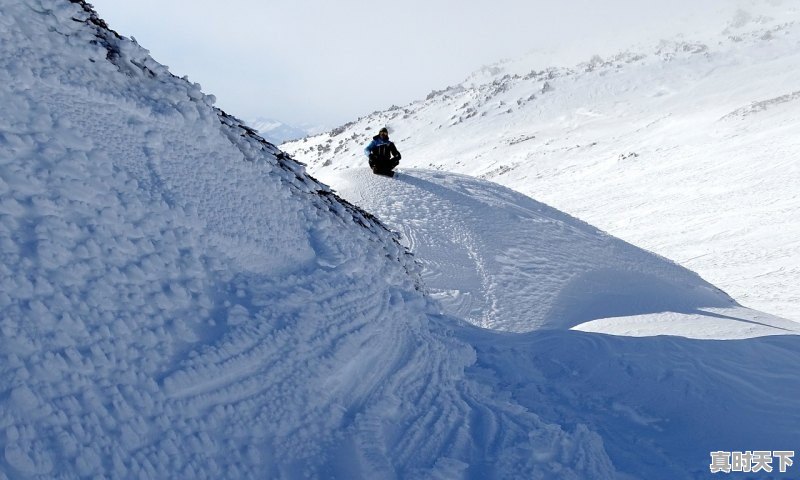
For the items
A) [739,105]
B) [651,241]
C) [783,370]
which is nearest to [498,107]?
[739,105]

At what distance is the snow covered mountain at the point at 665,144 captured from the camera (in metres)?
13.8

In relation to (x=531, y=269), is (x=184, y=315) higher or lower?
lower

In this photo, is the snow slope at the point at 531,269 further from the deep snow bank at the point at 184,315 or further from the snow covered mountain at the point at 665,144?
the snow covered mountain at the point at 665,144

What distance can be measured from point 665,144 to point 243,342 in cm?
2442

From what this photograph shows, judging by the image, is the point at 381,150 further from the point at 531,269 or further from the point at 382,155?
the point at 531,269

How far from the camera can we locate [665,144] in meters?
24.7

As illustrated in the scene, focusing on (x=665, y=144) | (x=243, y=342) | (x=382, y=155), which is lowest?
(x=243, y=342)

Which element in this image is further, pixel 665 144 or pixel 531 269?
pixel 665 144

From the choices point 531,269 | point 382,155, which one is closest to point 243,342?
point 531,269

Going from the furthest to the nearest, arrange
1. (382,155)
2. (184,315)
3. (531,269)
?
(382,155) → (531,269) → (184,315)

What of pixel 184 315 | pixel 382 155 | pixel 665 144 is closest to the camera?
pixel 184 315

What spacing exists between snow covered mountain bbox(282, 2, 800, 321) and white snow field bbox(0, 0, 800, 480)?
6677 millimetres

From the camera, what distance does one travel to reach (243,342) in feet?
11.4

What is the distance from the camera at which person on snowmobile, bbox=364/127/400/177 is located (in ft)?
33.1
